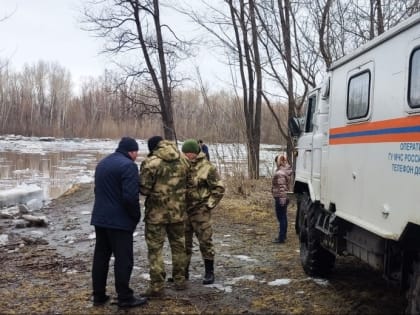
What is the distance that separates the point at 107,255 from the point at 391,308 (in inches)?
124

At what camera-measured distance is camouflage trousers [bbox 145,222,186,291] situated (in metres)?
5.80

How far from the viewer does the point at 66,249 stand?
873 cm

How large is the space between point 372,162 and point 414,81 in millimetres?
933

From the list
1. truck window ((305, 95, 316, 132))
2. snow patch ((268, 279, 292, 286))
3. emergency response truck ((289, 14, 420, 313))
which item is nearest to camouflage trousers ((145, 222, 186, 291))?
snow patch ((268, 279, 292, 286))

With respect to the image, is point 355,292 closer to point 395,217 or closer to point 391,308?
point 391,308

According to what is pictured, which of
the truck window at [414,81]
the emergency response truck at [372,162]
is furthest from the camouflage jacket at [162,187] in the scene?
the truck window at [414,81]

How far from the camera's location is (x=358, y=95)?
5203 mm

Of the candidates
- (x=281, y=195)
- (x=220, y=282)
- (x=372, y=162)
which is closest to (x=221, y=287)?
(x=220, y=282)

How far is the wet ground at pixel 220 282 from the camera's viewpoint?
5.49 m

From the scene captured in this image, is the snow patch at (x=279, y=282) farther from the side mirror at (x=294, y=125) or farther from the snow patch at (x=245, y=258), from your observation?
the side mirror at (x=294, y=125)

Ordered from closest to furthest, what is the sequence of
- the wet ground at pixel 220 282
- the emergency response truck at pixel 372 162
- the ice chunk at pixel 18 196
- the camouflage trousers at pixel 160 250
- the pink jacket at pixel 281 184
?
1. the emergency response truck at pixel 372 162
2. the wet ground at pixel 220 282
3. the camouflage trousers at pixel 160 250
4. the pink jacket at pixel 281 184
5. the ice chunk at pixel 18 196

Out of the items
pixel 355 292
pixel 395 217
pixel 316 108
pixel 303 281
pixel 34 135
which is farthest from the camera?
pixel 34 135

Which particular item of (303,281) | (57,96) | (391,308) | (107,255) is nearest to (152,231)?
(107,255)

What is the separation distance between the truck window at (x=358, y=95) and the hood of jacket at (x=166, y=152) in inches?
79.9
